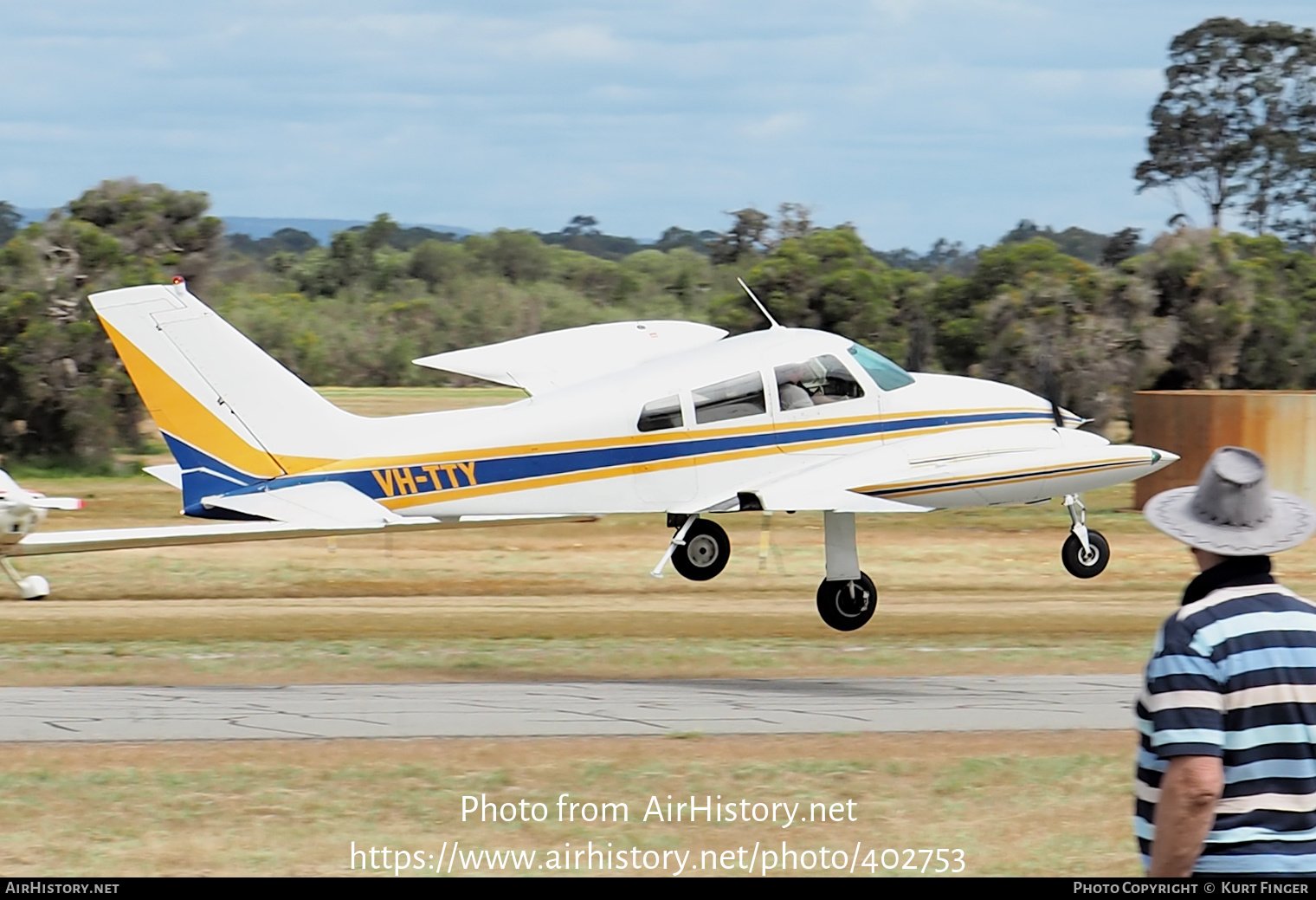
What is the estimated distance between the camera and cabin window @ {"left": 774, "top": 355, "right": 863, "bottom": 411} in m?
16.2

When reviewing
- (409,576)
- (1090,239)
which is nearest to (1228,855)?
(409,576)

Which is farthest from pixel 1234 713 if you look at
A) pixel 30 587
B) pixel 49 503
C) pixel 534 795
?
pixel 30 587

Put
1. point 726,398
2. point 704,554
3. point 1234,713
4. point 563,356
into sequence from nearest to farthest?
point 1234,713 → point 726,398 → point 563,356 → point 704,554

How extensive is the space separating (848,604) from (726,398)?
7.31ft

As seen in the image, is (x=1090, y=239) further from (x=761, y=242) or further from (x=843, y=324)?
(x=843, y=324)

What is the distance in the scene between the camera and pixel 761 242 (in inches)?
2201

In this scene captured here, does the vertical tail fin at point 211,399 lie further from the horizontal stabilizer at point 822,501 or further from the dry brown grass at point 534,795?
the dry brown grass at point 534,795

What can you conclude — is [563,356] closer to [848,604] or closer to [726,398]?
[726,398]

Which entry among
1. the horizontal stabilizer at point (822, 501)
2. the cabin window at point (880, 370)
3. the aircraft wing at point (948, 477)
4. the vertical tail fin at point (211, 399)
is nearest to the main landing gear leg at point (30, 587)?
the vertical tail fin at point (211, 399)

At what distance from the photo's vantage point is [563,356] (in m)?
18.1

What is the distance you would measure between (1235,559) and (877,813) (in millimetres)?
4627

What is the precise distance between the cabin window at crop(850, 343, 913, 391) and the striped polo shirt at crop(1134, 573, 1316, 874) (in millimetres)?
11796

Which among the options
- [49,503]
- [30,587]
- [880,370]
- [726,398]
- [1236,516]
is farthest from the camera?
[30,587]

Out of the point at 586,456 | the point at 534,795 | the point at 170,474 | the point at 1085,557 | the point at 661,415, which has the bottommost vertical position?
the point at 1085,557
